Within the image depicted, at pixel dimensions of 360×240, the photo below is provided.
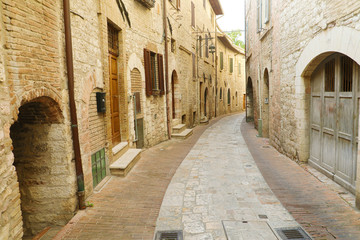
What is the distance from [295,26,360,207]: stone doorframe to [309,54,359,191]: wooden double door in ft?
0.47

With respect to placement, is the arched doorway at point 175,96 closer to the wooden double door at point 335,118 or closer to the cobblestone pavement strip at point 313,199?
the cobblestone pavement strip at point 313,199

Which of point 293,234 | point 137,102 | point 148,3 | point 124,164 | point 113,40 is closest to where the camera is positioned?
point 293,234

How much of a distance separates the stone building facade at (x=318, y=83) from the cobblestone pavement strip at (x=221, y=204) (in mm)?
1432

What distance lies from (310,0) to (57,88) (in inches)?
213

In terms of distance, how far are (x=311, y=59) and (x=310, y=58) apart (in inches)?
2.4

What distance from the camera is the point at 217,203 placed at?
485cm

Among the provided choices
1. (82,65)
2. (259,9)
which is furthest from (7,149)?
(259,9)

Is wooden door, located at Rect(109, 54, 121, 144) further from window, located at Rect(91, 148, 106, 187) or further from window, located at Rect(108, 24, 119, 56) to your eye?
window, located at Rect(91, 148, 106, 187)

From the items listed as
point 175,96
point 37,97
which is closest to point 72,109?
point 37,97

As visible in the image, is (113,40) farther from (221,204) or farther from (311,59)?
(221,204)

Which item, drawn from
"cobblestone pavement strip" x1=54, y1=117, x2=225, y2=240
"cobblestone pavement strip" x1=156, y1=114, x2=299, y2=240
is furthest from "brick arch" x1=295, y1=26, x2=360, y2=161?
"cobblestone pavement strip" x1=54, y1=117, x2=225, y2=240

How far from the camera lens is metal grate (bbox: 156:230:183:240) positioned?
3812 millimetres

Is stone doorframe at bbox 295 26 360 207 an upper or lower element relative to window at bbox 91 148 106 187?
upper

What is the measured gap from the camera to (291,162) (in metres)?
7.48
